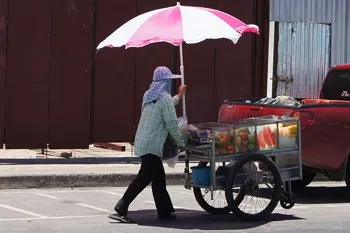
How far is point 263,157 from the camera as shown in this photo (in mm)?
8938

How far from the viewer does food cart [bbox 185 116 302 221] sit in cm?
876

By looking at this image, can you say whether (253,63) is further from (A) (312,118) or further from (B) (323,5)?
(A) (312,118)

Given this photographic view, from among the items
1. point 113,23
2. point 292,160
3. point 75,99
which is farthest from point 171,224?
point 113,23

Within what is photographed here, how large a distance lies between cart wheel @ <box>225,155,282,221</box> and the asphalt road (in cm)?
17

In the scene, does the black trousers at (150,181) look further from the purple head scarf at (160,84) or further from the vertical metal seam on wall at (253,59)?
the vertical metal seam on wall at (253,59)

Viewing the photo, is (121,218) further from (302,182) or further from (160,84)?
(302,182)

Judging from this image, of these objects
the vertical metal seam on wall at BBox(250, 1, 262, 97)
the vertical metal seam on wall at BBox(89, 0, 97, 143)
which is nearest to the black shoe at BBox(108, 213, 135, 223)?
the vertical metal seam on wall at BBox(89, 0, 97, 143)

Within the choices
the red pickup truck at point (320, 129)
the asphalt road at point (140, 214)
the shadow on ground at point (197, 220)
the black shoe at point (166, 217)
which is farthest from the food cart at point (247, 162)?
the red pickup truck at point (320, 129)

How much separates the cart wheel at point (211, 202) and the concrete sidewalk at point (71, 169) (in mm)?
2447

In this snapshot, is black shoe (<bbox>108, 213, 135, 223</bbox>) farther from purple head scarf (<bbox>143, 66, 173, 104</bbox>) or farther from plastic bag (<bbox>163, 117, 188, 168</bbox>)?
purple head scarf (<bbox>143, 66, 173, 104</bbox>)

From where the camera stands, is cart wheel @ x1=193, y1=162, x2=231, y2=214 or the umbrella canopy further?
cart wheel @ x1=193, y1=162, x2=231, y2=214

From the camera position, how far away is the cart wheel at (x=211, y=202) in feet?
30.8

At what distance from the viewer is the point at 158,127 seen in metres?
8.75

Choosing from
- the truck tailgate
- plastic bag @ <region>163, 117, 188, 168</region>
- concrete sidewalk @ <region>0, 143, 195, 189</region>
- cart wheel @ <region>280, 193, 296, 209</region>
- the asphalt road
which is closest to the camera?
the asphalt road
